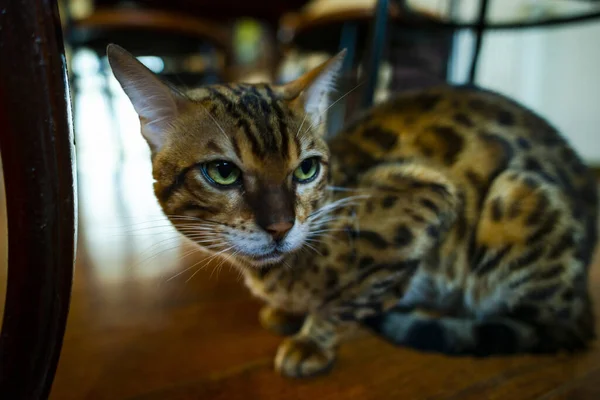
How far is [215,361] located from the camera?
0.80m

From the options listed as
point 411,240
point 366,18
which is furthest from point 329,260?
point 366,18

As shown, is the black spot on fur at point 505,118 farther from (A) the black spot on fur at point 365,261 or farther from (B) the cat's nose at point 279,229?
(B) the cat's nose at point 279,229

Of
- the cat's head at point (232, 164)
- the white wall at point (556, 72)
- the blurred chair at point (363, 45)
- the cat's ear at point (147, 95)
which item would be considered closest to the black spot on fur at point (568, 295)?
the cat's head at point (232, 164)

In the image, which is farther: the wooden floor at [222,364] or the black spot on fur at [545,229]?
the black spot on fur at [545,229]

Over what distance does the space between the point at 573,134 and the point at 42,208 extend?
116 inches

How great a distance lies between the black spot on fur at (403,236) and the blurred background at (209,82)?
0.21 meters

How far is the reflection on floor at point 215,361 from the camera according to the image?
2.31ft

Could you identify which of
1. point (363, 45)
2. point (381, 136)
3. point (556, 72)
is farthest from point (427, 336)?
point (556, 72)

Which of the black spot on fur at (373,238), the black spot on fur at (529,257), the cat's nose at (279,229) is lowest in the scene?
the black spot on fur at (529,257)

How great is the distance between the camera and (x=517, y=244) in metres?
0.84

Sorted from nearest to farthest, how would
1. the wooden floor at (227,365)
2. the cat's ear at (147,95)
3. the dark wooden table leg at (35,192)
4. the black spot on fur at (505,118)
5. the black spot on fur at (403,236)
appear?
the dark wooden table leg at (35,192), the cat's ear at (147,95), the wooden floor at (227,365), the black spot on fur at (403,236), the black spot on fur at (505,118)

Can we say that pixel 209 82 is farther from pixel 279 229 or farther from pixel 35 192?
pixel 35 192

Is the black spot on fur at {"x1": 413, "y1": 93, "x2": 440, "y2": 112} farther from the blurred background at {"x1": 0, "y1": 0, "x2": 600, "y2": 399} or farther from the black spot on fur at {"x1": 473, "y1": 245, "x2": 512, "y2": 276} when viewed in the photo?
the black spot on fur at {"x1": 473, "y1": 245, "x2": 512, "y2": 276}

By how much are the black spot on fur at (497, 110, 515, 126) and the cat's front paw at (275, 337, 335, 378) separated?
584mm
